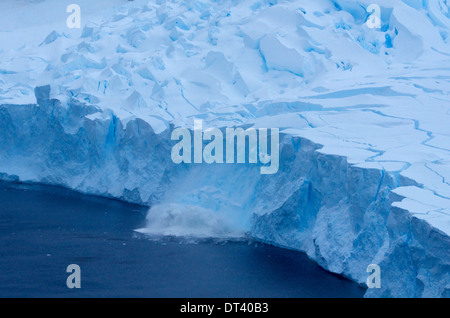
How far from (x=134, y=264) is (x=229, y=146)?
243 centimetres

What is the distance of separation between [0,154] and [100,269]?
5609 mm

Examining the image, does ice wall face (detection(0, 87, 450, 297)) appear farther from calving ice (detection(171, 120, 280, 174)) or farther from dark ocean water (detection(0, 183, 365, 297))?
dark ocean water (detection(0, 183, 365, 297))

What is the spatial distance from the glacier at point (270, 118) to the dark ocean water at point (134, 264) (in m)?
0.37

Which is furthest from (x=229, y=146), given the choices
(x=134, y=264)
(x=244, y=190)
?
(x=134, y=264)

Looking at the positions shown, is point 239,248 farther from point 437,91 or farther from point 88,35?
point 88,35

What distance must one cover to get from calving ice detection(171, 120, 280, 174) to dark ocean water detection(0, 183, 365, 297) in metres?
1.07

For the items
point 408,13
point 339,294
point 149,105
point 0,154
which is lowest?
point 339,294

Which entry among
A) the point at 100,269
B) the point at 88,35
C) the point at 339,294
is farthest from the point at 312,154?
the point at 88,35

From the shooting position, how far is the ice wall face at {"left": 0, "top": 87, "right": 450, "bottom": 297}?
6180 mm

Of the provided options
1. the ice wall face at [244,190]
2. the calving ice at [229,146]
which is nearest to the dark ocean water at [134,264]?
the ice wall face at [244,190]

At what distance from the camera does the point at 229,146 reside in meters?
9.27

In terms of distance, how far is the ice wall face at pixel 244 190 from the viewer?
20.3 ft

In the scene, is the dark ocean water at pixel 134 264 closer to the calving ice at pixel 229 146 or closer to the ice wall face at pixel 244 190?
the ice wall face at pixel 244 190

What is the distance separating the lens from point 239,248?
8.20 meters
